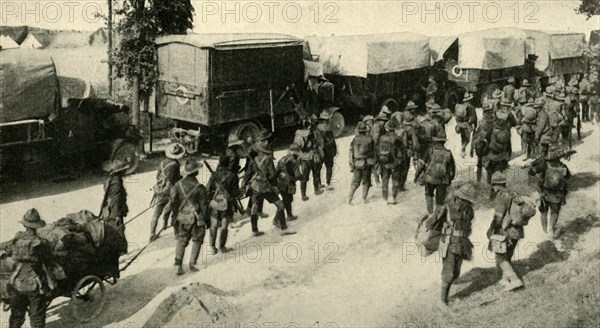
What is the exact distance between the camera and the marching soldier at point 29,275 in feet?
20.1

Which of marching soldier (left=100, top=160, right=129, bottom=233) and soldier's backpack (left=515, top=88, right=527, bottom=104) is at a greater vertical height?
soldier's backpack (left=515, top=88, right=527, bottom=104)

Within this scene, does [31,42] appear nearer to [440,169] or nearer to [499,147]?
[499,147]

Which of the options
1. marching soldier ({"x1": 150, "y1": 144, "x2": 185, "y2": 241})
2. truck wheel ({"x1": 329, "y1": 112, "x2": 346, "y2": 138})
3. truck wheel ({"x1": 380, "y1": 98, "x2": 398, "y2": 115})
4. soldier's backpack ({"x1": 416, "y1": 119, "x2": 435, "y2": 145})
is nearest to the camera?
marching soldier ({"x1": 150, "y1": 144, "x2": 185, "y2": 241})

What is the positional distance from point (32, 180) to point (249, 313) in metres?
8.54

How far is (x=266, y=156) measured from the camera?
10102 millimetres

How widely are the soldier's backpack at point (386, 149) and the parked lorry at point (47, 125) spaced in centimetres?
642

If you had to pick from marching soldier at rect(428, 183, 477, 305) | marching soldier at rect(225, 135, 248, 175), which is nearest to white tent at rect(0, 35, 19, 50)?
marching soldier at rect(225, 135, 248, 175)

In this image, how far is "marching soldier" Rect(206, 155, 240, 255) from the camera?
907 cm

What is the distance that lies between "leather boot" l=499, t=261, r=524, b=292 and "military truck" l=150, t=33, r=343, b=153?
8584mm

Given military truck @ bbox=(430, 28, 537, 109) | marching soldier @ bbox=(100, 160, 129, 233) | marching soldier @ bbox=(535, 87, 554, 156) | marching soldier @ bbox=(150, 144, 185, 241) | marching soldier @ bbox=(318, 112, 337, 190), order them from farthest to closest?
military truck @ bbox=(430, 28, 537, 109) → marching soldier @ bbox=(535, 87, 554, 156) → marching soldier @ bbox=(318, 112, 337, 190) → marching soldier @ bbox=(150, 144, 185, 241) → marching soldier @ bbox=(100, 160, 129, 233)

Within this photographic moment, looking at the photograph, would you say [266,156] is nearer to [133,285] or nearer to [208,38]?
[133,285]

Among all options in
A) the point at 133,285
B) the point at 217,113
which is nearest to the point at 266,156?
the point at 133,285

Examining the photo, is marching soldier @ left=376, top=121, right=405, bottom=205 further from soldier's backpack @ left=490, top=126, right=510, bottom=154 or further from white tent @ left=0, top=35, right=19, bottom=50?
white tent @ left=0, top=35, right=19, bottom=50

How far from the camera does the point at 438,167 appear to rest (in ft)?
33.7
